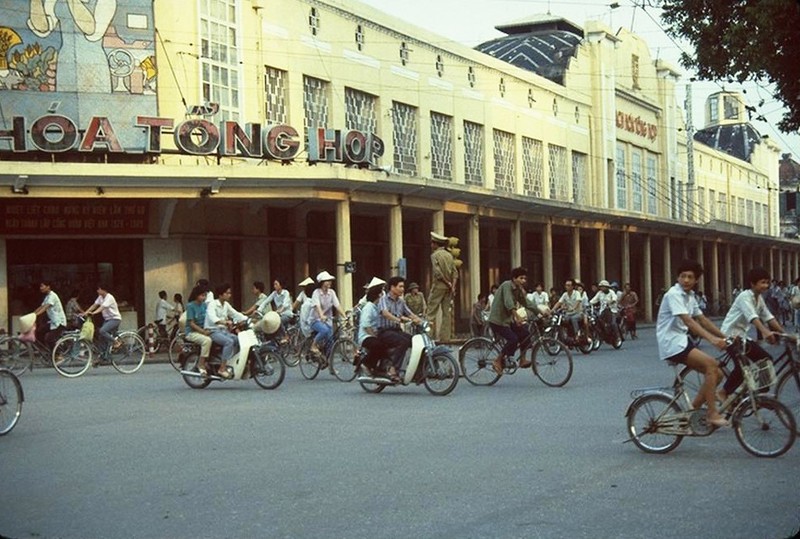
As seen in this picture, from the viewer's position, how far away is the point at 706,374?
9.73 m

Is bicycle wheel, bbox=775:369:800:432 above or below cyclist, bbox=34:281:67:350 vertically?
below

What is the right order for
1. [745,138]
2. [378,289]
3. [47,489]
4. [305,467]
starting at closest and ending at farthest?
[47,489] < [305,467] < [378,289] < [745,138]

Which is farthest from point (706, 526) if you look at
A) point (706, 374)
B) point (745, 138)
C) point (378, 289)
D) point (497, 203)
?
point (745, 138)

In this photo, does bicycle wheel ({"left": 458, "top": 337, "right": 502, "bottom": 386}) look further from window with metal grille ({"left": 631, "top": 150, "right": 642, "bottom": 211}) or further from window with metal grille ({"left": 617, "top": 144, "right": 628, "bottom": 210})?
window with metal grille ({"left": 631, "top": 150, "right": 642, "bottom": 211})

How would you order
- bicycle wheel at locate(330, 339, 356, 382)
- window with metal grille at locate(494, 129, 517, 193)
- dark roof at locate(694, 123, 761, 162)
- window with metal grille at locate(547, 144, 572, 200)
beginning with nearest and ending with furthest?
bicycle wheel at locate(330, 339, 356, 382) < window with metal grille at locate(494, 129, 517, 193) < window with metal grille at locate(547, 144, 572, 200) < dark roof at locate(694, 123, 761, 162)

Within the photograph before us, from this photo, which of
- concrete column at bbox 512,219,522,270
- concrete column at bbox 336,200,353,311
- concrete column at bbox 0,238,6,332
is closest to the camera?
concrete column at bbox 0,238,6,332

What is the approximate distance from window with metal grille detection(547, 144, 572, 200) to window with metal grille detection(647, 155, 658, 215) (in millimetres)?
→ 9998

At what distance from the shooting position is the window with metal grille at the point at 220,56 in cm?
2964

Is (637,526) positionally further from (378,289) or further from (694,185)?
(694,185)

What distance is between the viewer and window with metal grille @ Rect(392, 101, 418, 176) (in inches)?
1480

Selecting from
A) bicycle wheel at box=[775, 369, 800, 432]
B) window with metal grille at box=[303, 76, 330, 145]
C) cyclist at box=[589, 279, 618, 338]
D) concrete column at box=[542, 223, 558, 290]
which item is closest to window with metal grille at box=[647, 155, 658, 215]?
concrete column at box=[542, 223, 558, 290]

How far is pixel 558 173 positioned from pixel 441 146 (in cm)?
1102

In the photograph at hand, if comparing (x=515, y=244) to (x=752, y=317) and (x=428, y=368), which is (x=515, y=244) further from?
(x=752, y=317)

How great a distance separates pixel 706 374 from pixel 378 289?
8.28 m
